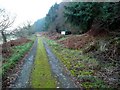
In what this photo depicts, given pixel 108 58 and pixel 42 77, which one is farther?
pixel 108 58

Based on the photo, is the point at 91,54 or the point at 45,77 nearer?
the point at 45,77

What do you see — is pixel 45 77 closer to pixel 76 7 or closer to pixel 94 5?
pixel 94 5

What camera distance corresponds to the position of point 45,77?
12.4 meters

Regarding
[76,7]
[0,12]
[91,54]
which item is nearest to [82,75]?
[91,54]

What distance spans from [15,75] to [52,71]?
274 centimetres

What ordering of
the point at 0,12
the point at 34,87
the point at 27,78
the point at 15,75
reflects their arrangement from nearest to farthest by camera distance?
the point at 34,87 < the point at 27,78 < the point at 15,75 < the point at 0,12

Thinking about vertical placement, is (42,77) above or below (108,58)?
above

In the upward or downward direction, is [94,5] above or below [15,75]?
above

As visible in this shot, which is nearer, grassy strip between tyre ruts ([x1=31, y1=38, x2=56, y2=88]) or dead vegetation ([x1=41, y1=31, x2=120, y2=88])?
grassy strip between tyre ruts ([x1=31, y1=38, x2=56, y2=88])

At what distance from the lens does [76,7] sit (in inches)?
1028

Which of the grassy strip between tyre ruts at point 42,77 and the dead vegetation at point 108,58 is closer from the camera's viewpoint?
the grassy strip between tyre ruts at point 42,77

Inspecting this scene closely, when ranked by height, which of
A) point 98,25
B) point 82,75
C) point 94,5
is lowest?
point 82,75

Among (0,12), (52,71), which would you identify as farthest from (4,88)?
(0,12)

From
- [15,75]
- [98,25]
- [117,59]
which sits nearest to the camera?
[15,75]
